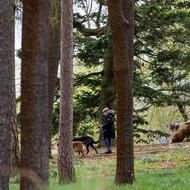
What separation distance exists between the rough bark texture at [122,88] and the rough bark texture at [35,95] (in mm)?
3440

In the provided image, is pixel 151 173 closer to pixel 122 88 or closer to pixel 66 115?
pixel 66 115

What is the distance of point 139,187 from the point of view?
6.54 m

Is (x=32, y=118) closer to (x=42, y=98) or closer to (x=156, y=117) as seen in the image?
(x=42, y=98)

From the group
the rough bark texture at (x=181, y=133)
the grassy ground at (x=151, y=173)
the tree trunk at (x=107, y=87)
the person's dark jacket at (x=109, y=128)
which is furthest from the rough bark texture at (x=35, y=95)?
the rough bark texture at (x=181, y=133)

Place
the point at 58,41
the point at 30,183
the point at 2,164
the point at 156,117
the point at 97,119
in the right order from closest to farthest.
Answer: the point at 30,183, the point at 2,164, the point at 58,41, the point at 97,119, the point at 156,117

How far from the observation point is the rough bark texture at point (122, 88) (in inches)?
278

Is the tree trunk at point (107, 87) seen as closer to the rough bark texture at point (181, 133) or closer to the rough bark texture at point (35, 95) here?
the rough bark texture at point (181, 133)

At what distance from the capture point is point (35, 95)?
359 cm

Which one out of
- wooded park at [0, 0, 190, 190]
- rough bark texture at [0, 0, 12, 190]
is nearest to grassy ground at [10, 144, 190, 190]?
wooded park at [0, 0, 190, 190]

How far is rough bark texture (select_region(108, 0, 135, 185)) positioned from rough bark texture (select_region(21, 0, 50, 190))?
3.44 meters

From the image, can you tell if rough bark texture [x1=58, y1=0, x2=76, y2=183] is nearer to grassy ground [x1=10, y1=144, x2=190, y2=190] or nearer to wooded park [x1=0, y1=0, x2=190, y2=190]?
wooded park [x1=0, y1=0, x2=190, y2=190]

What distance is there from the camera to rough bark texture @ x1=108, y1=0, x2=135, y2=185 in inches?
278

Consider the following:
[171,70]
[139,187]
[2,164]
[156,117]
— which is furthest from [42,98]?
[156,117]

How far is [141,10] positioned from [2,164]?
42.0 feet
